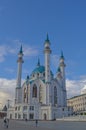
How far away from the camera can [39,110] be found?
88500mm

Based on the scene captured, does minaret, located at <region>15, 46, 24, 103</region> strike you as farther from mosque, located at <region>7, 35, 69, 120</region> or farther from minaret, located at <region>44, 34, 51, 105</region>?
minaret, located at <region>44, 34, 51, 105</region>

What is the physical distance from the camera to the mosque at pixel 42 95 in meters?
88.3

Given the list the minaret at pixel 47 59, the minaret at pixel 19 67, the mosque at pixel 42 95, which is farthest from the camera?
the minaret at pixel 19 67

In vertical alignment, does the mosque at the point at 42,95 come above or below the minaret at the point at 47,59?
below

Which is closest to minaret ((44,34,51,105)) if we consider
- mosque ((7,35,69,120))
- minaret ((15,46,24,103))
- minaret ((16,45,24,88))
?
mosque ((7,35,69,120))

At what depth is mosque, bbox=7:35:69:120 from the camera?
290 feet

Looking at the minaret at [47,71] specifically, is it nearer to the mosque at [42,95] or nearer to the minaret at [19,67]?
the mosque at [42,95]

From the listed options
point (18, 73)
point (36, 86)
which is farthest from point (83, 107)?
point (18, 73)

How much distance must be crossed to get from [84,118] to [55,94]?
1496 inches

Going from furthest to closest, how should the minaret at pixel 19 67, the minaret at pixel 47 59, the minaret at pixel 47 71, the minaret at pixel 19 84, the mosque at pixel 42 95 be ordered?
the minaret at pixel 19 67 < the minaret at pixel 19 84 < the minaret at pixel 47 59 < the minaret at pixel 47 71 < the mosque at pixel 42 95

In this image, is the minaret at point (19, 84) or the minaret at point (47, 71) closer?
the minaret at point (47, 71)

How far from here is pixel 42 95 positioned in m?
95.7

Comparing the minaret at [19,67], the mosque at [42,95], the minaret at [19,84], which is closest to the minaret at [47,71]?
the mosque at [42,95]

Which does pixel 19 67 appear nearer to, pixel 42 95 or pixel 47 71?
pixel 47 71
